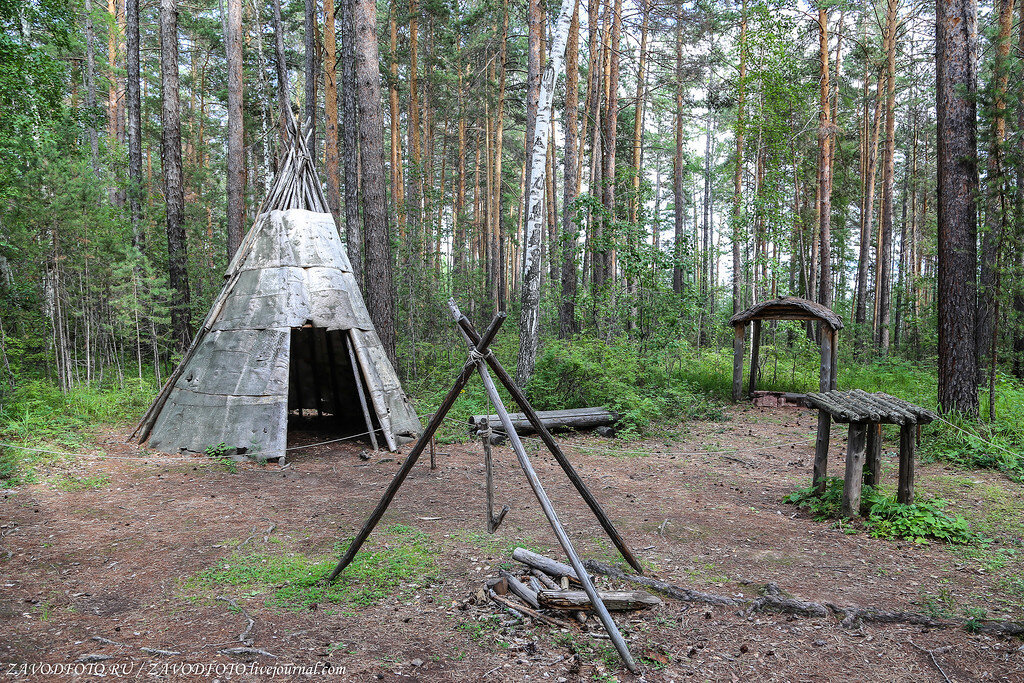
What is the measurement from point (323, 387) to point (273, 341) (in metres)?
3.29

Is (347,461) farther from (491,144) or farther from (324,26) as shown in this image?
(491,144)

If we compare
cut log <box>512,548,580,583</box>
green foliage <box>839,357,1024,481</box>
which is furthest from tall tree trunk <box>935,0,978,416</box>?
cut log <box>512,548,580,583</box>

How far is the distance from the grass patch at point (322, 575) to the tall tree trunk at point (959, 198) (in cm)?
703

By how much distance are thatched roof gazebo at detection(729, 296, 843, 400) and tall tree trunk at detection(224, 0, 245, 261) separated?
10.8 metres

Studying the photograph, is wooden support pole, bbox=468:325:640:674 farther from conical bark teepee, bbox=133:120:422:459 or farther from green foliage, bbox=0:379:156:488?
green foliage, bbox=0:379:156:488

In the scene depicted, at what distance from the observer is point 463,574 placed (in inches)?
152

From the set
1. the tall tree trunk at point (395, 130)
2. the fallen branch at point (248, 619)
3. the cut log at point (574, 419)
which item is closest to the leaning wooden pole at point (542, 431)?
the fallen branch at point (248, 619)

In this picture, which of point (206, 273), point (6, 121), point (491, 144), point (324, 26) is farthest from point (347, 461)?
point (491, 144)

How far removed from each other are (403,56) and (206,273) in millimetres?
8595

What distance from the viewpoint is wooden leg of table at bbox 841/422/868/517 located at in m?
4.67

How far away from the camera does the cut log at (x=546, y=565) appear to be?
3.62 metres

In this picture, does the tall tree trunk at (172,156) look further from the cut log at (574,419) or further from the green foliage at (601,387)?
the green foliage at (601,387)

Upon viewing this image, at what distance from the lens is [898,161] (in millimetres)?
27781

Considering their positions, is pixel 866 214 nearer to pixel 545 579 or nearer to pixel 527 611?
pixel 545 579
